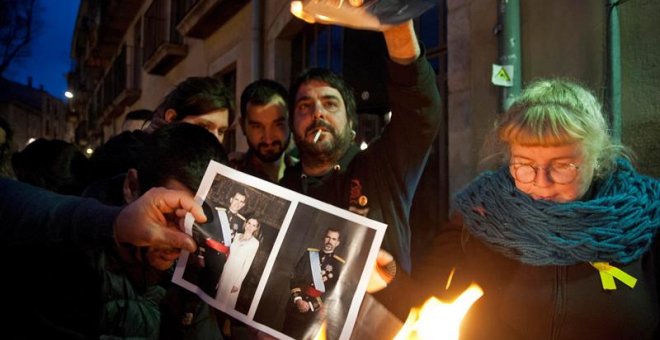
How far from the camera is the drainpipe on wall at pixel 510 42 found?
11.2 ft

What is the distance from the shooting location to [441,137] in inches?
168

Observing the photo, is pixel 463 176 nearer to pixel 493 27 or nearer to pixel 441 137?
pixel 441 137

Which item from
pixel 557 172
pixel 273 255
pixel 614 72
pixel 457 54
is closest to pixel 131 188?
pixel 273 255

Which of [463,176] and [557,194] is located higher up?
Answer: [463,176]

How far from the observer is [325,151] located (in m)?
2.31

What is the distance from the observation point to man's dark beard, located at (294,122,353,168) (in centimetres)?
232

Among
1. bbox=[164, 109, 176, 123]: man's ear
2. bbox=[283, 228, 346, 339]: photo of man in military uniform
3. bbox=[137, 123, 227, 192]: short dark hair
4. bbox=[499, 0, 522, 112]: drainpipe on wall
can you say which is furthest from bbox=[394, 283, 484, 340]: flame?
bbox=[499, 0, 522, 112]: drainpipe on wall

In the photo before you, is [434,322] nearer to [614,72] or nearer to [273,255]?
[273,255]

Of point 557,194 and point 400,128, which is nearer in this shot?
point 557,194

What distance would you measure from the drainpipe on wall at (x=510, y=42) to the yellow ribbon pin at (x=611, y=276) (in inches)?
79.6

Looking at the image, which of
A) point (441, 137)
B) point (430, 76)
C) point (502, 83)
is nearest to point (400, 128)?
point (430, 76)

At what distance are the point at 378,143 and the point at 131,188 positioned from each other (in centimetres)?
110

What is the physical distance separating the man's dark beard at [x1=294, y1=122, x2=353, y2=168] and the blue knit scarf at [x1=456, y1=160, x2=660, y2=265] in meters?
0.82

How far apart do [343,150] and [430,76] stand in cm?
58
